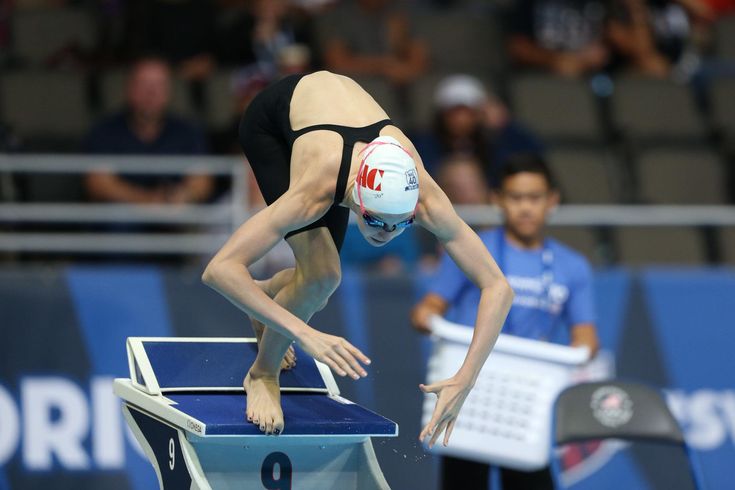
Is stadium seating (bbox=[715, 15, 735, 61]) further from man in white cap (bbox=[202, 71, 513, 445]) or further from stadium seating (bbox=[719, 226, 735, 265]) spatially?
man in white cap (bbox=[202, 71, 513, 445])

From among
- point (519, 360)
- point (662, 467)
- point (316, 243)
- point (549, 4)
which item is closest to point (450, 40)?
point (549, 4)

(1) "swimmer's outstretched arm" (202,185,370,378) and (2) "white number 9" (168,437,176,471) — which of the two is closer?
(1) "swimmer's outstretched arm" (202,185,370,378)

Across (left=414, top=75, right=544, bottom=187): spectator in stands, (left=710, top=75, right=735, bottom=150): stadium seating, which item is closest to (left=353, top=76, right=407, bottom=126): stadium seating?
(left=414, top=75, right=544, bottom=187): spectator in stands

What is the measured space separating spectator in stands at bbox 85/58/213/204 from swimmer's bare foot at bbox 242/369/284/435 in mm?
3084

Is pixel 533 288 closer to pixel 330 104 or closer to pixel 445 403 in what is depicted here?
pixel 445 403

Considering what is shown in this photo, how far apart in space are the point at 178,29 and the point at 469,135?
2341 mm

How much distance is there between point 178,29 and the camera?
354 inches

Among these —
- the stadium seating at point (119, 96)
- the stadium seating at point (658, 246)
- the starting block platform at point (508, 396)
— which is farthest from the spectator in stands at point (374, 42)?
the starting block platform at point (508, 396)

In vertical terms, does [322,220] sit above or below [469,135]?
below

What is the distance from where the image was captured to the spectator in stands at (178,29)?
891 cm

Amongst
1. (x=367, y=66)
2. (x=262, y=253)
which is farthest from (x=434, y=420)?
(x=367, y=66)

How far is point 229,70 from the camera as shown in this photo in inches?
350

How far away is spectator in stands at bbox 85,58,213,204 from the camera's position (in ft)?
25.3

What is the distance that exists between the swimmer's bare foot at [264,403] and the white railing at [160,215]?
8.29 ft
